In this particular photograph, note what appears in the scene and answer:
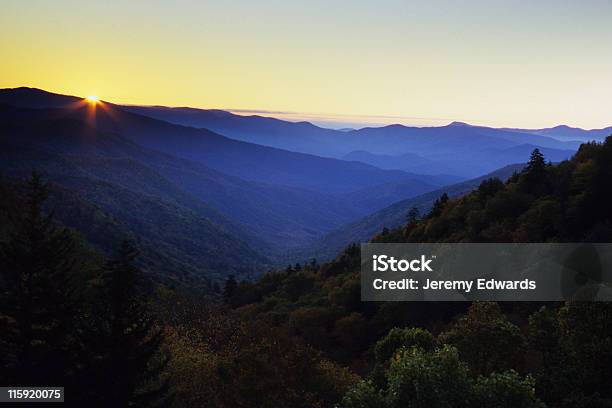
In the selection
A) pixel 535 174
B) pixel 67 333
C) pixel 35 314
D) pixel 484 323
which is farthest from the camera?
pixel 535 174

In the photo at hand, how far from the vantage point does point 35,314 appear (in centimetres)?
2050

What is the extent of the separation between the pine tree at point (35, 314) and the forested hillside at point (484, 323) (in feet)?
41.4

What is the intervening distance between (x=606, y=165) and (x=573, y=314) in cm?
3598

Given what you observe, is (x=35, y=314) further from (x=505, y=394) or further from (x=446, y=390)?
(x=505, y=394)

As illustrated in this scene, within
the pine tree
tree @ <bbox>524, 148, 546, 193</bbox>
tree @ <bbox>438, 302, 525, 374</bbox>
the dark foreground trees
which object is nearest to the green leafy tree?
tree @ <bbox>438, 302, 525, 374</bbox>

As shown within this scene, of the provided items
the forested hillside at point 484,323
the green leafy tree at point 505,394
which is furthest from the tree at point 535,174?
the green leafy tree at point 505,394

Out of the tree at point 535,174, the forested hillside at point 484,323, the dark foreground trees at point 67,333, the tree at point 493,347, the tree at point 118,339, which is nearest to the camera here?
the forested hillside at point 484,323

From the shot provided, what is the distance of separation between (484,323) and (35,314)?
21.8 meters

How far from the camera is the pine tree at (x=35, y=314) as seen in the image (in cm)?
1952

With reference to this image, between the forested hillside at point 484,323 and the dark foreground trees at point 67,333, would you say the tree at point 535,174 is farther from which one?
the dark foreground trees at point 67,333

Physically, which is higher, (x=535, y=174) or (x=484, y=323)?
(x=535, y=174)

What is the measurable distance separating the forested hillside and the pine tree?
12.6 metres

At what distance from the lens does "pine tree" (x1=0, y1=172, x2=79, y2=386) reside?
19.5 m

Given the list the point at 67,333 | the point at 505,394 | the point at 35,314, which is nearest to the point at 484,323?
the point at 505,394
